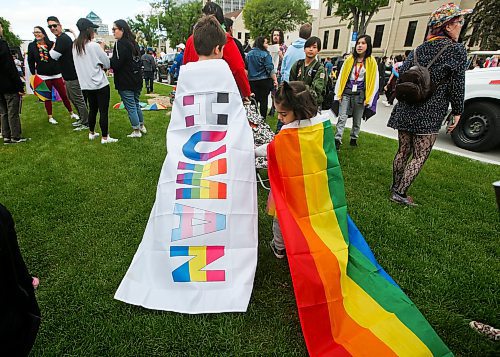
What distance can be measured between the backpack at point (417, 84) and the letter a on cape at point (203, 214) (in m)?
1.86

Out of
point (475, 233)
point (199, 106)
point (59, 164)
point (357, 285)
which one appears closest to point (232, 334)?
point (357, 285)

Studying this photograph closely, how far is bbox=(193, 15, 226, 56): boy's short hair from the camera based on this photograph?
103 inches

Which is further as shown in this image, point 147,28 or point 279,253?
point 147,28

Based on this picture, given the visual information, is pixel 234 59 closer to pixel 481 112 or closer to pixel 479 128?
pixel 481 112

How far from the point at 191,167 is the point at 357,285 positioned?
1425 mm

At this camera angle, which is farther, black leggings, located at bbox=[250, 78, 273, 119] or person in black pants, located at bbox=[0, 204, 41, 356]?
black leggings, located at bbox=[250, 78, 273, 119]

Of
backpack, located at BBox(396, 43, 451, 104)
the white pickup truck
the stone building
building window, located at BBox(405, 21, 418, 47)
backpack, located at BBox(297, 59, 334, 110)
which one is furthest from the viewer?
building window, located at BBox(405, 21, 418, 47)

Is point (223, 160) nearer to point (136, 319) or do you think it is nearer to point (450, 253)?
point (136, 319)

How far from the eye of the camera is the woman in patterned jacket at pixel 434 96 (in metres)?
3.10

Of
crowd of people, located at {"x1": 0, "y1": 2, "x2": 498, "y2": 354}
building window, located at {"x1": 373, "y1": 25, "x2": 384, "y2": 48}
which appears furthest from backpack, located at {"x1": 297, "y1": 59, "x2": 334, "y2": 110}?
building window, located at {"x1": 373, "y1": 25, "x2": 384, "y2": 48}

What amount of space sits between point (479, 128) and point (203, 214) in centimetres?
593

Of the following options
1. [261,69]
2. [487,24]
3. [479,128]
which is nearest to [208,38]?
[261,69]

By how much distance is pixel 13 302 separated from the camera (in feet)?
4.39

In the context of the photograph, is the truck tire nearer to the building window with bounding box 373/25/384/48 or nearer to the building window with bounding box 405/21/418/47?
the building window with bounding box 405/21/418/47
